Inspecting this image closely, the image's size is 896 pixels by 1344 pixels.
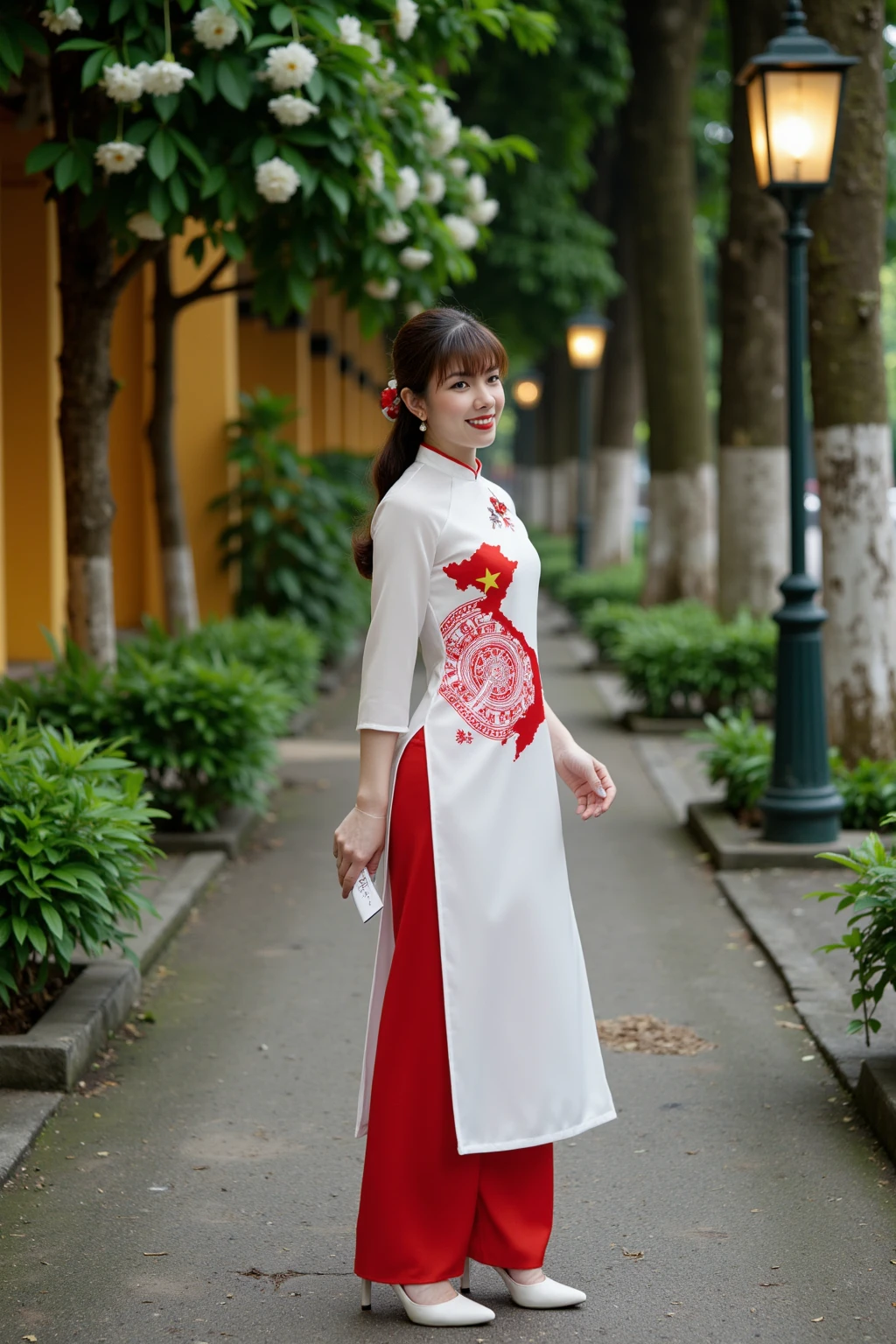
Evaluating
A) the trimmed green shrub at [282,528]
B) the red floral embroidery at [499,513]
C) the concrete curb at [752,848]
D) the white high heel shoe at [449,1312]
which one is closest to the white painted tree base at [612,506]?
the trimmed green shrub at [282,528]

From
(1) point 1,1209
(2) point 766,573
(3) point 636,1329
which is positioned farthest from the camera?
(2) point 766,573

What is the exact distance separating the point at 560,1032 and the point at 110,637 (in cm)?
541

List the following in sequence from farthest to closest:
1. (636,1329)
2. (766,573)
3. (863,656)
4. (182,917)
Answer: (766,573)
(863,656)
(182,917)
(636,1329)

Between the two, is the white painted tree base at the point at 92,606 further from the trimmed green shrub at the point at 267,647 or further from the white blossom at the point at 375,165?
the white blossom at the point at 375,165

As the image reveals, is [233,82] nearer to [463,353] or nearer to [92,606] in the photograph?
[92,606]

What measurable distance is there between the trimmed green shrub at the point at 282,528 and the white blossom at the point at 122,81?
821cm

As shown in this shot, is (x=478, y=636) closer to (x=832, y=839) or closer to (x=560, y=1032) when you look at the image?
(x=560, y=1032)

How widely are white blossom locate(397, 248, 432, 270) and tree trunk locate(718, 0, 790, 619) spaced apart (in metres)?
4.90

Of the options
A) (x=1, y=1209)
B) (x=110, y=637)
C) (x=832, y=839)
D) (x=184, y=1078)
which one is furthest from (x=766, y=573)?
(x=1, y=1209)

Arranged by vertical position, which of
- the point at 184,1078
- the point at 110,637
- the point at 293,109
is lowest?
the point at 184,1078

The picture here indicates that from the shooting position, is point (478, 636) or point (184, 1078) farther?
point (184, 1078)

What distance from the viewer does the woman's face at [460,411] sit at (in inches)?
146

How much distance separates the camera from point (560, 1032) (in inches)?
148

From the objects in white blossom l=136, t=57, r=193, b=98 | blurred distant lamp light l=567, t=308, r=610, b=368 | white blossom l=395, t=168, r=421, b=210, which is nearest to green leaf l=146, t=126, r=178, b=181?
white blossom l=136, t=57, r=193, b=98
